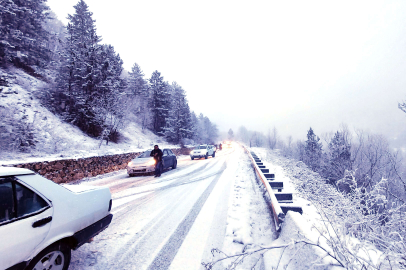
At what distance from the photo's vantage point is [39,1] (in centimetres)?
2352

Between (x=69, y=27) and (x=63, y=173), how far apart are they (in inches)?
865

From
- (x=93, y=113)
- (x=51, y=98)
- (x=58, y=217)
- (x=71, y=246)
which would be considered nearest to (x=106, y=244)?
(x=71, y=246)

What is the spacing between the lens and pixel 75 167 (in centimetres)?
943

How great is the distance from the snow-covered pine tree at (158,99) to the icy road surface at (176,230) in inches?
1306

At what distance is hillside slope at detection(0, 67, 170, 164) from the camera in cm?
1182

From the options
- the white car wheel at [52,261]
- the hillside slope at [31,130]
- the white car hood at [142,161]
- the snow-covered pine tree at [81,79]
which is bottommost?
the white car wheel at [52,261]

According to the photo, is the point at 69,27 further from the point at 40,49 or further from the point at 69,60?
the point at 40,49

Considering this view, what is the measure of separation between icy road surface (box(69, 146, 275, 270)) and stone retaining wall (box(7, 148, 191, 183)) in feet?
12.2

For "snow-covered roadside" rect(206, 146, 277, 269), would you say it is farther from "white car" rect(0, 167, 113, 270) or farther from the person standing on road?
the person standing on road

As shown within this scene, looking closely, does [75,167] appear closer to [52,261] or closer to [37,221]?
[52,261]

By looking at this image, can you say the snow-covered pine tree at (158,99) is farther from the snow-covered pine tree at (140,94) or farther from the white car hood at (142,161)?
the white car hood at (142,161)

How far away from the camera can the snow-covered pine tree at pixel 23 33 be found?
18078 millimetres

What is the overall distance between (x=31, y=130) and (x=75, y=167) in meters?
7.05

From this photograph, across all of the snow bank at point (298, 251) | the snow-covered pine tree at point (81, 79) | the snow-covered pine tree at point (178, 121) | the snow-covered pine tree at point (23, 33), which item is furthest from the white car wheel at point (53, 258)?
the snow-covered pine tree at point (178, 121)
